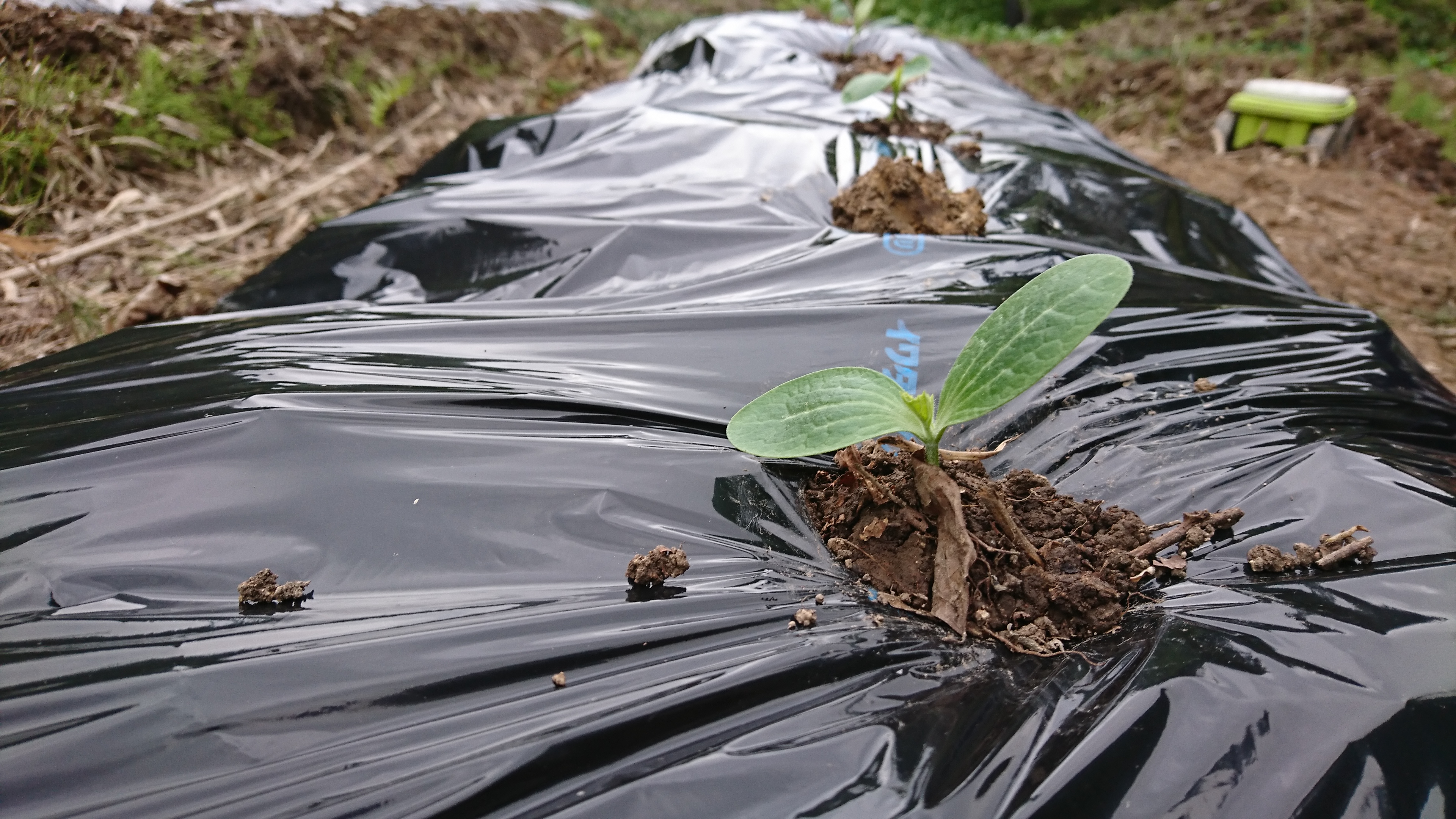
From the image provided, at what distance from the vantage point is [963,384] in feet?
2.98

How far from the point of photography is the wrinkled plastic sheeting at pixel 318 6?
3.09m

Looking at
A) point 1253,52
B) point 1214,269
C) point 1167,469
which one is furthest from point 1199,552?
point 1253,52

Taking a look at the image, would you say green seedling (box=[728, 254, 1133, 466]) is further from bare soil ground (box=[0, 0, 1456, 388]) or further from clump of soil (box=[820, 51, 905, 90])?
clump of soil (box=[820, 51, 905, 90])

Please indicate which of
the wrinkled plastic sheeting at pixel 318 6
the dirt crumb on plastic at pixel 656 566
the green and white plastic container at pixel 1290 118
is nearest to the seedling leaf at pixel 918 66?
the dirt crumb on plastic at pixel 656 566

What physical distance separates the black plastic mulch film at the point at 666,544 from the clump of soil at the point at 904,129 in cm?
88

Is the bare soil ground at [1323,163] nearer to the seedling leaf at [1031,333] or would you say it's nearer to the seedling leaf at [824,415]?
the seedling leaf at [1031,333]

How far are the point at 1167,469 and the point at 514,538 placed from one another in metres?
1.00

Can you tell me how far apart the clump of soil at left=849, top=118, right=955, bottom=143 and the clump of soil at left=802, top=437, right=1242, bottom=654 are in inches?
70.8

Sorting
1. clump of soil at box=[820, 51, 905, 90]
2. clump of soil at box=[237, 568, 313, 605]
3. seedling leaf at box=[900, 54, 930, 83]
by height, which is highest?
clump of soil at box=[820, 51, 905, 90]

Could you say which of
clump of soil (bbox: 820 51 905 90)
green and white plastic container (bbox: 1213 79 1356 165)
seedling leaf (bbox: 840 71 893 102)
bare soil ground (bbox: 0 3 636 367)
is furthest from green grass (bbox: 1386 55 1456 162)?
bare soil ground (bbox: 0 3 636 367)

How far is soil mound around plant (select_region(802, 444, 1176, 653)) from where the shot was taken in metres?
0.91

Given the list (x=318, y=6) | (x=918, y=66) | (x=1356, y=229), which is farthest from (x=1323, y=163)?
(x=318, y=6)

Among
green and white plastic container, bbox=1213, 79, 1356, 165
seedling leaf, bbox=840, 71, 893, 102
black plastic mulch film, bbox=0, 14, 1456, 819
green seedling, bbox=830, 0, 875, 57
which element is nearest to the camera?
black plastic mulch film, bbox=0, 14, 1456, 819

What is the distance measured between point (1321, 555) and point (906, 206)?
1.21 meters
